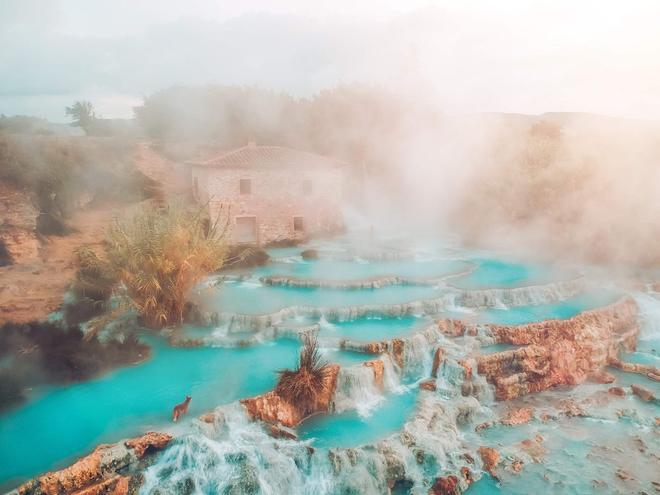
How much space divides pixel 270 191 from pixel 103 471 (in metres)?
13.7

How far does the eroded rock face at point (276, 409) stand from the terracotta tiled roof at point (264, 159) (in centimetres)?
1199

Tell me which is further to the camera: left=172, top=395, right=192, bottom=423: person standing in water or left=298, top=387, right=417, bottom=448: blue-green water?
left=298, top=387, right=417, bottom=448: blue-green water

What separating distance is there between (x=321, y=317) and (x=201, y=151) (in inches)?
651

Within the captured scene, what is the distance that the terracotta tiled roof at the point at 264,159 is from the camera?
707 inches

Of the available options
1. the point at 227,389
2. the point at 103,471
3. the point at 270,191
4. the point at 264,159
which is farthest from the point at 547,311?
the point at 264,159

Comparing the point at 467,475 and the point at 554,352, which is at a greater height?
the point at 554,352

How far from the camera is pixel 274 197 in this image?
737 inches

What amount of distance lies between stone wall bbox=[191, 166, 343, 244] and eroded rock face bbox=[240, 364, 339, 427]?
1135cm

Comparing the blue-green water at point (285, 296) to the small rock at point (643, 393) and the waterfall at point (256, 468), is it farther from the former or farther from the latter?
the small rock at point (643, 393)

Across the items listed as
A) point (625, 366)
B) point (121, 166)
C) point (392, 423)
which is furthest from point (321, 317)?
point (121, 166)

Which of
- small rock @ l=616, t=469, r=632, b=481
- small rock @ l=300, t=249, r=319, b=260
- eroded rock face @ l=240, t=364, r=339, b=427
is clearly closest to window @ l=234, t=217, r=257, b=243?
small rock @ l=300, t=249, r=319, b=260

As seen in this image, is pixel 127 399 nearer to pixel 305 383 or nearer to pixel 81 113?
pixel 305 383

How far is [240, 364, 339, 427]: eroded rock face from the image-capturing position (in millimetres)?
7211

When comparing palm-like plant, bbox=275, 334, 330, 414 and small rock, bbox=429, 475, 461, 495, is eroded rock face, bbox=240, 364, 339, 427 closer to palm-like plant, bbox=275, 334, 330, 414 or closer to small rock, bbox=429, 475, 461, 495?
palm-like plant, bbox=275, 334, 330, 414
